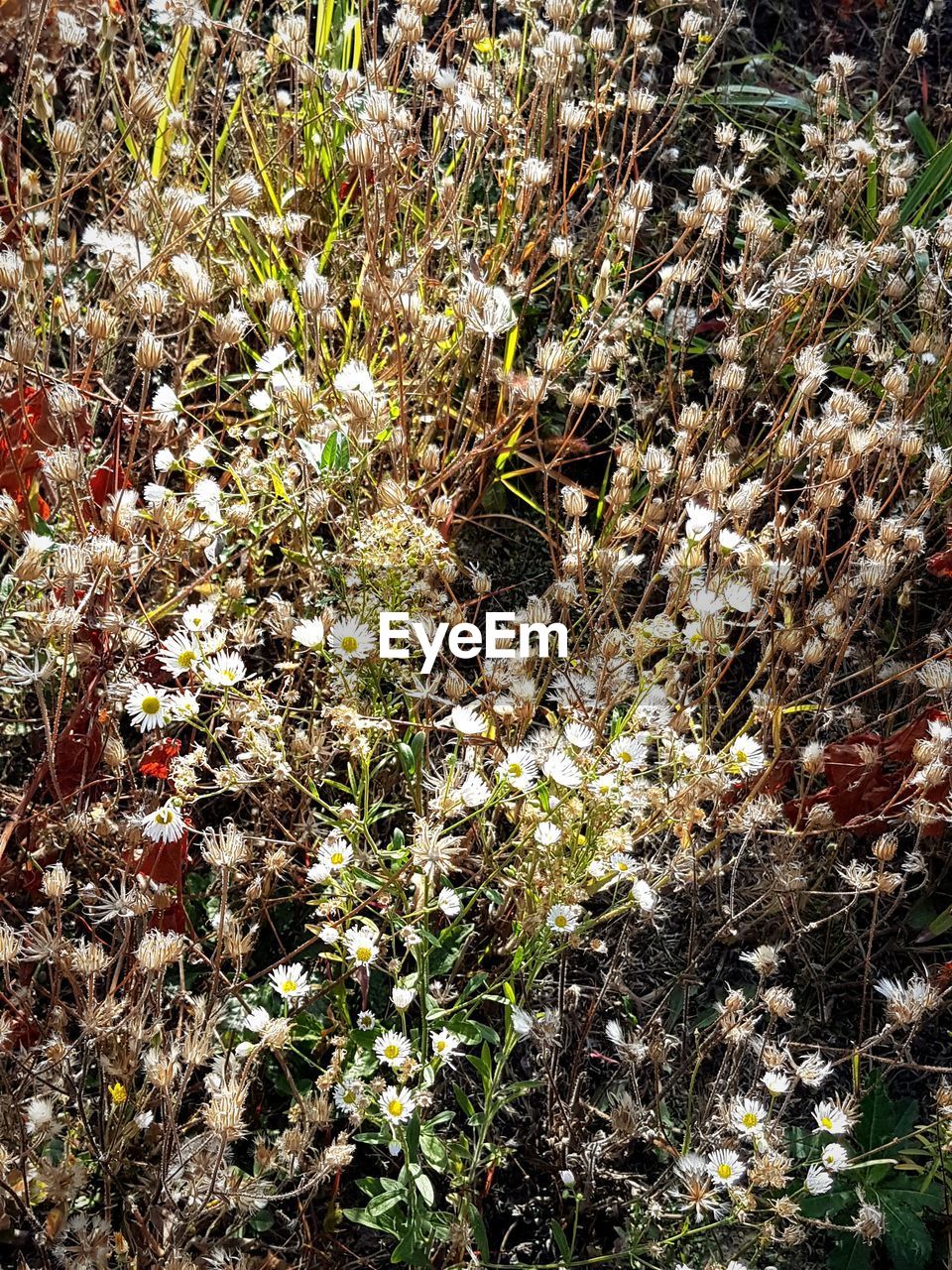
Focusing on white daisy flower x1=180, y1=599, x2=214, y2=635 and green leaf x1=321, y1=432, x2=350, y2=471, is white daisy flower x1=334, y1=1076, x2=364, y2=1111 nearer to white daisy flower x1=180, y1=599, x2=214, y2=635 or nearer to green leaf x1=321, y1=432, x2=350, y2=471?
white daisy flower x1=180, y1=599, x2=214, y2=635

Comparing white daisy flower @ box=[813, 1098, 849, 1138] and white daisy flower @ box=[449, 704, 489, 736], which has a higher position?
white daisy flower @ box=[449, 704, 489, 736]

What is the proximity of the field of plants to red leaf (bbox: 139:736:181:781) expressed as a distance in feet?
0.04

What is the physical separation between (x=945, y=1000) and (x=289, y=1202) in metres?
1.08

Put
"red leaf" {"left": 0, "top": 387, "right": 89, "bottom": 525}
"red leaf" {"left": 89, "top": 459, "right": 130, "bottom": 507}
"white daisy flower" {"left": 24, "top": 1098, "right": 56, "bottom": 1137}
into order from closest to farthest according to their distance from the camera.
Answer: "white daisy flower" {"left": 24, "top": 1098, "right": 56, "bottom": 1137}
"red leaf" {"left": 0, "top": 387, "right": 89, "bottom": 525}
"red leaf" {"left": 89, "top": 459, "right": 130, "bottom": 507}

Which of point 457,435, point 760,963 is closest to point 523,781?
point 760,963

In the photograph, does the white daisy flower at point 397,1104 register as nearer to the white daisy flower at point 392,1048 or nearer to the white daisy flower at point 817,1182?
the white daisy flower at point 392,1048

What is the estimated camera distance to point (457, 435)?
2.59 meters

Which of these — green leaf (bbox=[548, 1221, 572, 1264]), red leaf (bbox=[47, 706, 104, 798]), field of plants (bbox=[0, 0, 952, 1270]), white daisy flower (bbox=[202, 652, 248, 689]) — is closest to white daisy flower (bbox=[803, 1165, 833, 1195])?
field of plants (bbox=[0, 0, 952, 1270])

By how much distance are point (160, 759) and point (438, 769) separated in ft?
1.45

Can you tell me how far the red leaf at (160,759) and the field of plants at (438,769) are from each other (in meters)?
0.01

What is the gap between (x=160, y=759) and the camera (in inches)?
72.1

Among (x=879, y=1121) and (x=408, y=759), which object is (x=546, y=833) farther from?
(x=879, y=1121)

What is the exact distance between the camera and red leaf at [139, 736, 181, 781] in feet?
5.76

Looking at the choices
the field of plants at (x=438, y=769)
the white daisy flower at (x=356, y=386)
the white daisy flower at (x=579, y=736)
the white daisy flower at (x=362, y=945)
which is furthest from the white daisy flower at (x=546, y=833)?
the white daisy flower at (x=356, y=386)
